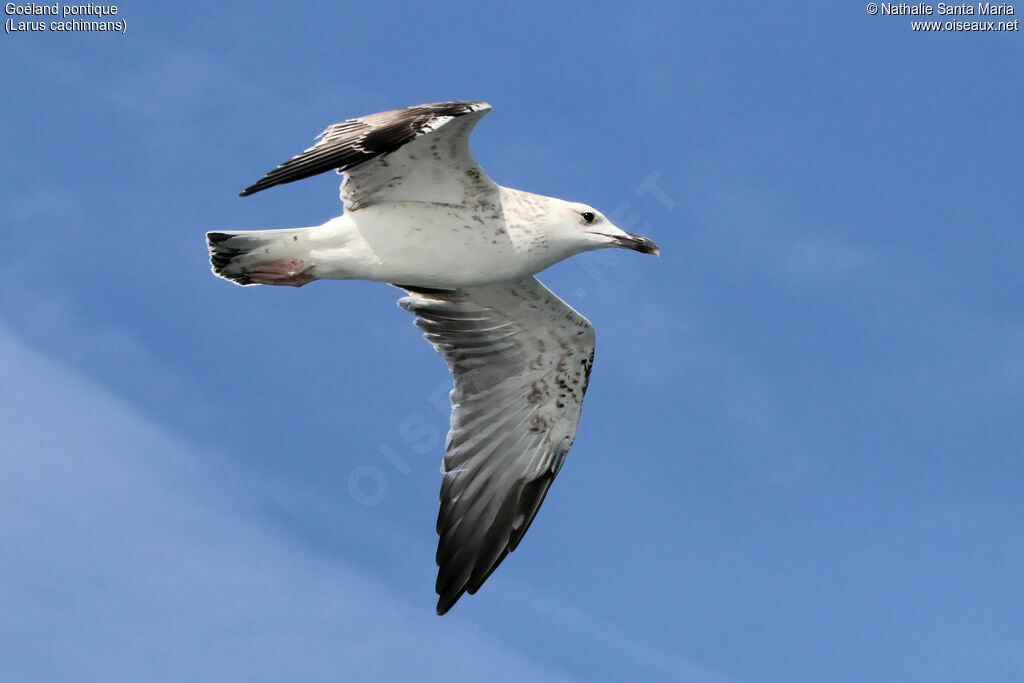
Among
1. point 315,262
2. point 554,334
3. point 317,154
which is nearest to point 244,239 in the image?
point 315,262

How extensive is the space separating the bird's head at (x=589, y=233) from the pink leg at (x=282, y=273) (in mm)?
2300

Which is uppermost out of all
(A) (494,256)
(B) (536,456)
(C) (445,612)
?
(A) (494,256)

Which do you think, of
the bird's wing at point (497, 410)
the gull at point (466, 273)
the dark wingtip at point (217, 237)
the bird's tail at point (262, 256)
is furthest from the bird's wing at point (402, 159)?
the bird's wing at point (497, 410)

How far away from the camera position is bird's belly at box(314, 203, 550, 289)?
453 inches

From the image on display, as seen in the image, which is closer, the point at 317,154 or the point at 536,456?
the point at 317,154

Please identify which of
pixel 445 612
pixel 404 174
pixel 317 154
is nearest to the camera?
pixel 317 154

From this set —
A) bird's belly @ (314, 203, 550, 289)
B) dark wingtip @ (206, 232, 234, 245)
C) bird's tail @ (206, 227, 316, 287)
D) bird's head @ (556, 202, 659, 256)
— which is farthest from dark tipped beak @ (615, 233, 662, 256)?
dark wingtip @ (206, 232, 234, 245)

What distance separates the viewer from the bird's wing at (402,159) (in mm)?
10320

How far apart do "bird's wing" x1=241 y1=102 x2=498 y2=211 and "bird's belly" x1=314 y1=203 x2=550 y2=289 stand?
134 mm

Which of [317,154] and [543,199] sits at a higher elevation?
[543,199]

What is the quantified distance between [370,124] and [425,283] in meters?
1.69

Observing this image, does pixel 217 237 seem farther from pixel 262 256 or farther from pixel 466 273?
pixel 466 273

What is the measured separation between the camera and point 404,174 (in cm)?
1137

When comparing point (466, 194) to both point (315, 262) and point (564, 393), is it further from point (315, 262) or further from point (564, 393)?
point (564, 393)
